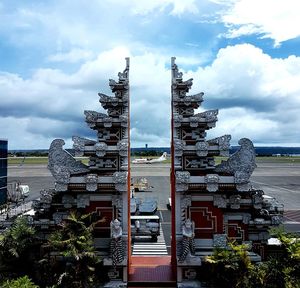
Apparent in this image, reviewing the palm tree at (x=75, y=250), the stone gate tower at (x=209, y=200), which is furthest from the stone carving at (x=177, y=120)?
the palm tree at (x=75, y=250)

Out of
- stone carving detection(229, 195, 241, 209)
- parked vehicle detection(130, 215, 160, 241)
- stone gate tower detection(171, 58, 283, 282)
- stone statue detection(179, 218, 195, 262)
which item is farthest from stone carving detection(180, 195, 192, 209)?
parked vehicle detection(130, 215, 160, 241)

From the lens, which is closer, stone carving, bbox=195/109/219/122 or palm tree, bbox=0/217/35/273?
palm tree, bbox=0/217/35/273

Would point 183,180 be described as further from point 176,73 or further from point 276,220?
point 176,73

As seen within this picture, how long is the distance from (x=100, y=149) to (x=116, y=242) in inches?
151

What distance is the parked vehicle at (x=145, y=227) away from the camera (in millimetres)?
28781

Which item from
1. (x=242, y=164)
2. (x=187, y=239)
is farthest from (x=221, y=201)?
(x=187, y=239)

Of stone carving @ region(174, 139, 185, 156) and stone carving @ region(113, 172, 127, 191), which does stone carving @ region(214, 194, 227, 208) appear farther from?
stone carving @ region(113, 172, 127, 191)

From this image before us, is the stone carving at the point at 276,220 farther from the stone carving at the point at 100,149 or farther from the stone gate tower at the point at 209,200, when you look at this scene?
the stone carving at the point at 100,149

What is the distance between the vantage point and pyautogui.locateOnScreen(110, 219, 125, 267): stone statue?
15.1m

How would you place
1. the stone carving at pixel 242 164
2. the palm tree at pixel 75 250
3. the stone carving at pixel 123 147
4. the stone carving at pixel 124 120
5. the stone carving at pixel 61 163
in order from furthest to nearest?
the stone carving at pixel 124 120 → the stone carving at pixel 123 147 → the stone carving at pixel 61 163 → the stone carving at pixel 242 164 → the palm tree at pixel 75 250

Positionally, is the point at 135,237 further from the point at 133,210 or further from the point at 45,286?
the point at 45,286

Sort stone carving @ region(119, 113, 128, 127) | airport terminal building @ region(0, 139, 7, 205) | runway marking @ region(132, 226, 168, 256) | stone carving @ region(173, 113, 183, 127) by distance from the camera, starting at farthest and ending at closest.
A: airport terminal building @ region(0, 139, 7, 205)
runway marking @ region(132, 226, 168, 256)
stone carving @ region(119, 113, 128, 127)
stone carving @ region(173, 113, 183, 127)

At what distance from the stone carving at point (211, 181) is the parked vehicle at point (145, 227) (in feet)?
47.1

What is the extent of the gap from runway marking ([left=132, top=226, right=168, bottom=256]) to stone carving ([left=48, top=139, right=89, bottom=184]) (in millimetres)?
10215
